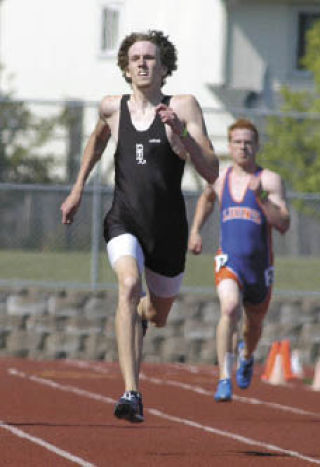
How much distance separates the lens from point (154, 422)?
12.3 metres

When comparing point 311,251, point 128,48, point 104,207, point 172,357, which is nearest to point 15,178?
point 104,207

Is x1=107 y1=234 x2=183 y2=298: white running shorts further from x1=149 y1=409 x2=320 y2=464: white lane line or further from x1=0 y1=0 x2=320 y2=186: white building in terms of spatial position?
x1=0 y1=0 x2=320 y2=186: white building

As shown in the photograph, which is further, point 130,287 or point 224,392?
point 224,392

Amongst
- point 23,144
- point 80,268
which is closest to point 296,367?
point 23,144

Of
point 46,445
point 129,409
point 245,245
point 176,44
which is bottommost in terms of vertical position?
point 46,445

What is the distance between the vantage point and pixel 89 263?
869 inches

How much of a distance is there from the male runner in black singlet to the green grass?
10570 millimetres

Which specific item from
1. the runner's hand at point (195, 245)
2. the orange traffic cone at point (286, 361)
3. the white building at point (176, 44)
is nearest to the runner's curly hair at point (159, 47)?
the runner's hand at point (195, 245)

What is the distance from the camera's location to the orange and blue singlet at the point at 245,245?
→ 1406 cm

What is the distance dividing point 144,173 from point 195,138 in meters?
0.34

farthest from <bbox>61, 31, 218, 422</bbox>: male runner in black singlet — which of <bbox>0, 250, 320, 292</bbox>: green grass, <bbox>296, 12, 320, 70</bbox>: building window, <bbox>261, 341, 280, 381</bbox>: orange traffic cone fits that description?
<bbox>296, 12, 320, 70</bbox>: building window

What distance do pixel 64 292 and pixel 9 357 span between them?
908mm

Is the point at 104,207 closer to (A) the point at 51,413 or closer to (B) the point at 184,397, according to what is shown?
(B) the point at 184,397

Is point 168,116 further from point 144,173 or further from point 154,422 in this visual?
point 154,422
